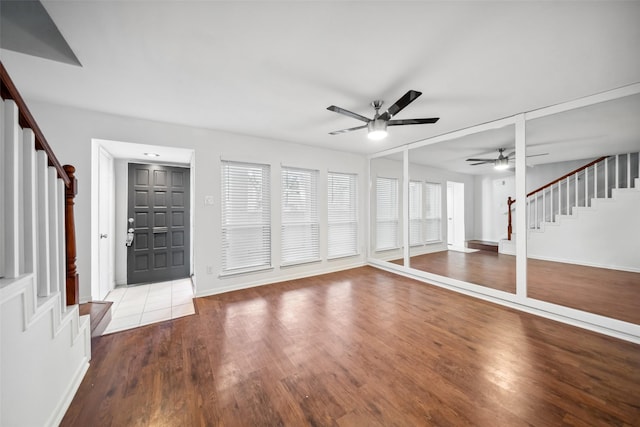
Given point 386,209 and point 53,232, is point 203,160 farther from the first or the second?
point 386,209

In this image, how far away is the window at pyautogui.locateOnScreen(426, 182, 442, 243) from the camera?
22.2 feet

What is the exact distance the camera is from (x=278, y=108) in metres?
2.87

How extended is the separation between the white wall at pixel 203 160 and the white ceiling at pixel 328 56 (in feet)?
0.88

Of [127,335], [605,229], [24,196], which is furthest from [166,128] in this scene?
[605,229]

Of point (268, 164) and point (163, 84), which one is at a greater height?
point (163, 84)

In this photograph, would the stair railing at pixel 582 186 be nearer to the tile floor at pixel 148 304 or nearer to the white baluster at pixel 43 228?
the tile floor at pixel 148 304

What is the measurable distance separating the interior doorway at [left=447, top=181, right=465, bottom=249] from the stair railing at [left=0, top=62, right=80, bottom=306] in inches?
334

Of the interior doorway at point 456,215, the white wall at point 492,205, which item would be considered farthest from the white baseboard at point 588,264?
the interior doorway at point 456,215

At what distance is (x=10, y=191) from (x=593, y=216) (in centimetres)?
833

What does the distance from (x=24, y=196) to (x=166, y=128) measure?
7.79ft

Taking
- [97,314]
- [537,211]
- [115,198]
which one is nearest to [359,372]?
[97,314]

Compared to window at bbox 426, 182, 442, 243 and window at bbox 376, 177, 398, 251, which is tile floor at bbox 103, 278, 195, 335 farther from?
window at bbox 426, 182, 442, 243

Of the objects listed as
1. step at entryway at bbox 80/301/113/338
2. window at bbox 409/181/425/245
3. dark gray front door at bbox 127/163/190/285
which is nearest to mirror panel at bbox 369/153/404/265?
window at bbox 409/181/425/245

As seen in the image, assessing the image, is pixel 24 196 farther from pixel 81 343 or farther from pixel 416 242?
pixel 416 242
